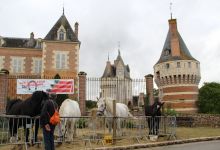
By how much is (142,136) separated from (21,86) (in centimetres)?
1174

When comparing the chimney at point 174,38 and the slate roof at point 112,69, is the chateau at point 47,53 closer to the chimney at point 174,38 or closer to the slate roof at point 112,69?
the chimney at point 174,38

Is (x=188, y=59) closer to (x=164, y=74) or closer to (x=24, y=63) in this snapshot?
(x=164, y=74)

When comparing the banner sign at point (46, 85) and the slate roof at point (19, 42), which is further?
the slate roof at point (19, 42)

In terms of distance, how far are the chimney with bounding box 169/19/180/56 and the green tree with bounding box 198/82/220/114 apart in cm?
730

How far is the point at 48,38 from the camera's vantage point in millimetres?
30984

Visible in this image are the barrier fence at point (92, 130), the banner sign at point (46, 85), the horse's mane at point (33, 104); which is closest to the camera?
the horse's mane at point (33, 104)

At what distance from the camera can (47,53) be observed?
30.6m

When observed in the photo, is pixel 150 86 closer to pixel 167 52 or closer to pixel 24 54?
pixel 167 52

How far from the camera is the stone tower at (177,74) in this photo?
3419cm

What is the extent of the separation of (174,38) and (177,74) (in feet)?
18.8

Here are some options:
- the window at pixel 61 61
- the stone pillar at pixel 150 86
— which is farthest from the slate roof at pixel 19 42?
the stone pillar at pixel 150 86

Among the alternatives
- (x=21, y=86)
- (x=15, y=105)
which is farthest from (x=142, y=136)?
(x=21, y=86)

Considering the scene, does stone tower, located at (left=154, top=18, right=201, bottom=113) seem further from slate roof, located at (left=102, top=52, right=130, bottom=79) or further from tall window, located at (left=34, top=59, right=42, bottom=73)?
slate roof, located at (left=102, top=52, right=130, bottom=79)

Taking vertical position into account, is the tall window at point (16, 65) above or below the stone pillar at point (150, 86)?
above
